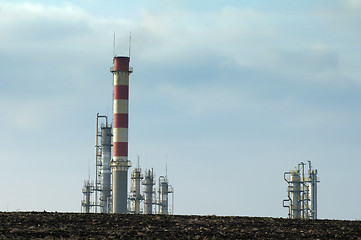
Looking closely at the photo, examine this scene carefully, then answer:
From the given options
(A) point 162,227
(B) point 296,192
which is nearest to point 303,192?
(B) point 296,192

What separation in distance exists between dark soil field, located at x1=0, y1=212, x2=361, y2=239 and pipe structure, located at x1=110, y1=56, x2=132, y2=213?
3803 cm

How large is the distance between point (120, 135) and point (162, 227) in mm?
41494

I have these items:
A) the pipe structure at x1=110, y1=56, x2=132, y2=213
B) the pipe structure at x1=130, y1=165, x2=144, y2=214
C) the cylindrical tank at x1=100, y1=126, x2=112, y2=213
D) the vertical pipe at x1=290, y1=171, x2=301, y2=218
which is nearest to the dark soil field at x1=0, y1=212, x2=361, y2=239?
the pipe structure at x1=110, y1=56, x2=132, y2=213

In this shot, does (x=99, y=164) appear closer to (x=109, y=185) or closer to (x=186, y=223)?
(x=109, y=185)

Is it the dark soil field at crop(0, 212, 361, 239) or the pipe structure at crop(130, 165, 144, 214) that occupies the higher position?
the pipe structure at crop(130, 165, 144, 214)

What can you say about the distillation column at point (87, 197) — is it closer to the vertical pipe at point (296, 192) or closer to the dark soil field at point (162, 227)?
the vertical pipe at point (296, 192)

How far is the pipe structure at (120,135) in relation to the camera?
66.9 metres

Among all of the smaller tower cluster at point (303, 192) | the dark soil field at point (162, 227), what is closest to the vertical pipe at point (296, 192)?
the smaller tower cluster at point (303, 192)

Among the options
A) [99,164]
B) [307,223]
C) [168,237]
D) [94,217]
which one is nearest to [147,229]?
[168,237]

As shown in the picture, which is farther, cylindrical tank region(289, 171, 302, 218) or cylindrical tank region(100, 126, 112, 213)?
cylindrical tank region(100, 126, 112, 213)

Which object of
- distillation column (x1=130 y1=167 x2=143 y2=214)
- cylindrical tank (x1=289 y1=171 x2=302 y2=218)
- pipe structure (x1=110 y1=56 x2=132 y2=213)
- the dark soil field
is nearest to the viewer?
the dark soil field

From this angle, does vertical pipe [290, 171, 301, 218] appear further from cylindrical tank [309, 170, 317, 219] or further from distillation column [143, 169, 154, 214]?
distillation column [143, 169, 154, 214]

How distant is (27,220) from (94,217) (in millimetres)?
2631

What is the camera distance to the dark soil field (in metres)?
23.5
